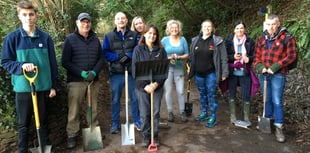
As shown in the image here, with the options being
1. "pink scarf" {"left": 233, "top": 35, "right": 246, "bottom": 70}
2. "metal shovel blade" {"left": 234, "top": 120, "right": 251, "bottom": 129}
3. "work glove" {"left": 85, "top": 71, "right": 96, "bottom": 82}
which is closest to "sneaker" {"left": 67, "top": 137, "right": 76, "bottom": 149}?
"work glove" {"left": 85, "top": 71, "right": 96, "bottom": 82}

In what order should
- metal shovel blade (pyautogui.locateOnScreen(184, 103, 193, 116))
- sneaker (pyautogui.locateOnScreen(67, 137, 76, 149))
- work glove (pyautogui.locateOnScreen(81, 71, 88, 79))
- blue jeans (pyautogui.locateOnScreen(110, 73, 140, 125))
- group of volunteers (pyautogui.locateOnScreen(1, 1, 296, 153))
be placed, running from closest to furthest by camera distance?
group of volunteers (pyautogui.locateOnScreen(1, 1, 296, 153)) → work glove (pyautogui.locateOnScreen(81, 71, 88, 79)) → sneaker (pyautogui.locateOnScreen(67, 137, 76, 149)) → blue jeans (pyautogui.locateOnScreen(110, 73, 140, 125)) → metal shovel blade (pyautogui.locateOnScreen(184, 103, 193, 116))

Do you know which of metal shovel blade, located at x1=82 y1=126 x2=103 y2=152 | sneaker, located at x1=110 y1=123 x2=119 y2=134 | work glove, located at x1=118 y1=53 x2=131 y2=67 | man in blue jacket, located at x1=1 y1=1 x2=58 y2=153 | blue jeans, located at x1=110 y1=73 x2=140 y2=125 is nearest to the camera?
man in blue jacket, located at x1=1 y1=1 x2=58 y2=153

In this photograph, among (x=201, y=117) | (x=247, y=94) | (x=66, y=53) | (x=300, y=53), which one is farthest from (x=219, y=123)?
(x=66, y=53)

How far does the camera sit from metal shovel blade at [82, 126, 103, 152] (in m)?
4.48

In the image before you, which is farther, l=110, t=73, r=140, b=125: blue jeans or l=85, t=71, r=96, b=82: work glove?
l=110, t=73, r=140, b=125: blue jeans

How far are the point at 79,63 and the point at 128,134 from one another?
144 centimetres

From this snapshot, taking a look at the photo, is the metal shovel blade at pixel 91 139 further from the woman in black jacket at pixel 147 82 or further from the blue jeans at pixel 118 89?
the woman in black jacket at pixel 147 82

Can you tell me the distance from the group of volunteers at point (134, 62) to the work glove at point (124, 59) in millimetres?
17

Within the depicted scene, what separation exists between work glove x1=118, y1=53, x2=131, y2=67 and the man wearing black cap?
0.32m

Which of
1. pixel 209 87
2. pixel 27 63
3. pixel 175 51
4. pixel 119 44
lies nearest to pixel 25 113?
pixel 27 63

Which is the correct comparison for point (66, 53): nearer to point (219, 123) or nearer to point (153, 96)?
point (153, 96)

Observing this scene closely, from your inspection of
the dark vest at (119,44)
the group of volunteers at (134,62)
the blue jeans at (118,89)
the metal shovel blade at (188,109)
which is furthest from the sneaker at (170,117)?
the dark vest at (119,44)

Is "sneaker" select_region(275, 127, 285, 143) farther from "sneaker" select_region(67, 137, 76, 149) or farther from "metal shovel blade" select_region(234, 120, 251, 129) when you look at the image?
"sneaker" select_region(67, 137, 76, 149)

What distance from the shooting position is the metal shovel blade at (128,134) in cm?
468
